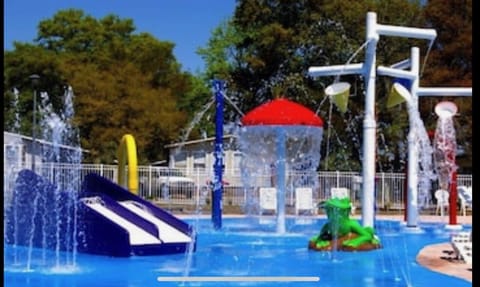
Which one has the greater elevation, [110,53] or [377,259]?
[110,53]

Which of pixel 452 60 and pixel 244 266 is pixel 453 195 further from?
pixel 452 60

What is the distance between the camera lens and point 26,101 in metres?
38.2

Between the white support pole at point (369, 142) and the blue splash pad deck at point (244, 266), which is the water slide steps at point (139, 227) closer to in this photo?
the blue splash pad deck at point (244, 266)

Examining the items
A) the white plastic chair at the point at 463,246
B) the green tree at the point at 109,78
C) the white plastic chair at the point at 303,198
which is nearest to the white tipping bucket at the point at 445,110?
the white plastic chair at the point at 303,198

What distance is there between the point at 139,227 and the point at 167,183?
14939mm

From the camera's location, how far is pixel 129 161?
50.9 feet

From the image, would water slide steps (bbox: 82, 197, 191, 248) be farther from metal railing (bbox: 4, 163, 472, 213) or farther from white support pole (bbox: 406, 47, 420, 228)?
metal railing (bbox: 4, 163, 472, 213)

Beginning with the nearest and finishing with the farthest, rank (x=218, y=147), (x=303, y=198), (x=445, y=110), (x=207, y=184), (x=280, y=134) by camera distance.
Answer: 1. (x=280, y=134)
2. (x=218, y=147)
3. (x=445, y=110)
4. (x=303, y=198)
5. (x=207, y=184)

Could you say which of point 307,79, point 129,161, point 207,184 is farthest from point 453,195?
point 307,79

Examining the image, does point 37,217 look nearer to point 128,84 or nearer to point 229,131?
point 128,84

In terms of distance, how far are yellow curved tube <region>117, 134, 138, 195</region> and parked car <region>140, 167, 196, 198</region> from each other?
9.30 m

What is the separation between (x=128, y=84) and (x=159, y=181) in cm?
684

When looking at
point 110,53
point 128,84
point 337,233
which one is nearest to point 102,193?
point 337,233

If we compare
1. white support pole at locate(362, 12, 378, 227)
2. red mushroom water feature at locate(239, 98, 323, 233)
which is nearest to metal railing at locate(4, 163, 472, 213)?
red mushroom water feature at locate(239, 98, 323, 233)
